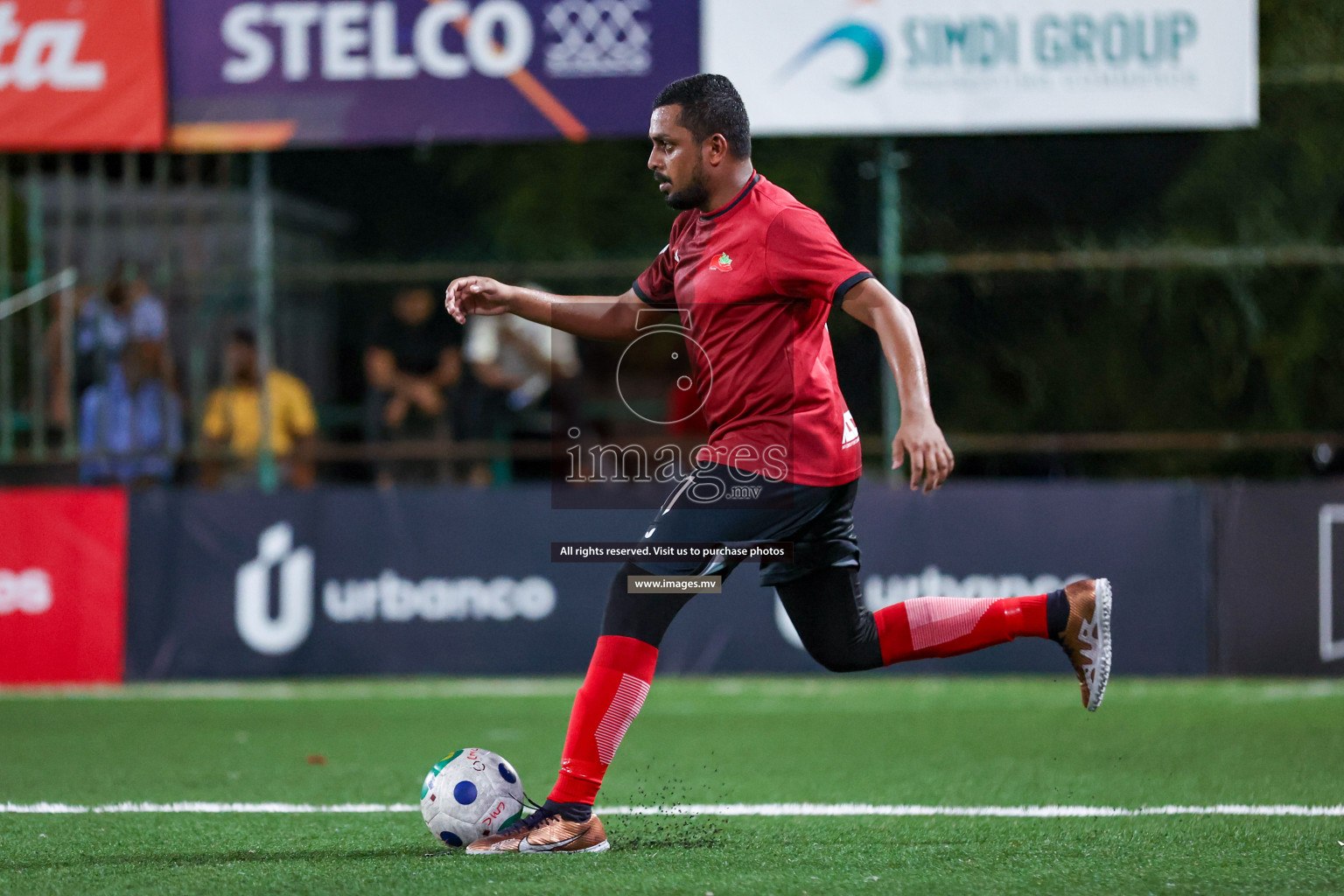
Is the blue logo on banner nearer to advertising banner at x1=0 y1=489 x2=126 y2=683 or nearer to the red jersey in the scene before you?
advertising banner at x1=0 y1=489 x2=126 y2=683

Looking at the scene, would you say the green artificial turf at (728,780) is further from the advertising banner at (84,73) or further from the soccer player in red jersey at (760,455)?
the advertising banner at (84,73)

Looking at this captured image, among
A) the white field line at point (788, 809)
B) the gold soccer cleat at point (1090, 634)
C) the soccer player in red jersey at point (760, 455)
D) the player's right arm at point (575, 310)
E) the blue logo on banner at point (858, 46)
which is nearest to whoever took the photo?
the soccer player in red jersey at point (760, 455)

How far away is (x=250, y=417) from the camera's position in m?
10.9

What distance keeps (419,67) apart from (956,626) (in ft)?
21.3

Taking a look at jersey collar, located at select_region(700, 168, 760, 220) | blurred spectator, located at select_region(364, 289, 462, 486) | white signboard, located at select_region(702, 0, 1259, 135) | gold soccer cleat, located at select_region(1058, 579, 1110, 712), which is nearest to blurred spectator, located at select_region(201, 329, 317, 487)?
blurred spectator, located at select_region(364, 289, 462, 486)

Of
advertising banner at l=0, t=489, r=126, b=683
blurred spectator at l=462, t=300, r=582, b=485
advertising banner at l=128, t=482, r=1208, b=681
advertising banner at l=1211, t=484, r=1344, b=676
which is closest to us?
advertising banner at l=1211, t=484, r=1344, b=676

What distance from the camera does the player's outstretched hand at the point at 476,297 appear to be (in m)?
4.85

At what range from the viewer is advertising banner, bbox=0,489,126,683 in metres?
9.73

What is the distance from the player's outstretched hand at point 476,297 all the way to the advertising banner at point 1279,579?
5962mm

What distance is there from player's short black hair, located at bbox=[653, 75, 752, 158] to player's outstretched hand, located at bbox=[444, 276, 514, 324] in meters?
0.75

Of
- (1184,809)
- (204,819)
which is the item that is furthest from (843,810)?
(204,819)

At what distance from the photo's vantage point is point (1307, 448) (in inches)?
401
